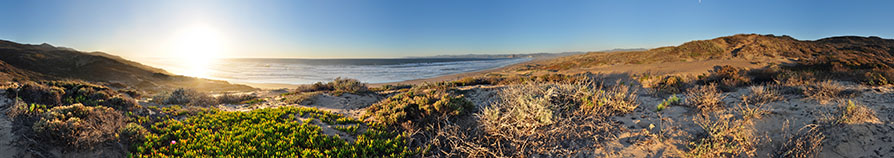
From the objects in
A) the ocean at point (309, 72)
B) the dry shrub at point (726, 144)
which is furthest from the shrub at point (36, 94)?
the ocean at point (309, 72)

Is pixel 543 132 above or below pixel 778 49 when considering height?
below

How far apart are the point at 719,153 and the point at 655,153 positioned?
0.62 metres

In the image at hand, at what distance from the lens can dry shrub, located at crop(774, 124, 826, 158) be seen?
3549 millimetres

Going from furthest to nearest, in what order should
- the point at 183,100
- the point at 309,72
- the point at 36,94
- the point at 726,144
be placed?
1. the point at 309,72
2. the point at 183,100
3. the point at 36,94
4. the point at 726,144

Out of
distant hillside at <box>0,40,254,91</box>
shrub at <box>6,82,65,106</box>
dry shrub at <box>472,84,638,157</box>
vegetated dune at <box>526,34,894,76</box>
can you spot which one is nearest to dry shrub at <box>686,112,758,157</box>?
dry shrub at <box>472,84,638,157</box>

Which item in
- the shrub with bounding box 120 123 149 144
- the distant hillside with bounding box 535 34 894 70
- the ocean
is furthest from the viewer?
the ocean

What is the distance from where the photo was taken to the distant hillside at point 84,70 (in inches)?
749

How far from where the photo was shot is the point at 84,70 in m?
22.2

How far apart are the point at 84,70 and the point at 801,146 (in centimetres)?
3551

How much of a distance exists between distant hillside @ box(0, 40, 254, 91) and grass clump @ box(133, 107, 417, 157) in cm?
1771

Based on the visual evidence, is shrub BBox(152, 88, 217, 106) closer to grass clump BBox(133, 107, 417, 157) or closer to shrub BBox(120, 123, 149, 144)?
grass clump BBox(133, 107, 417, 157)

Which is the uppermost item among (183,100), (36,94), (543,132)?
(36,94)

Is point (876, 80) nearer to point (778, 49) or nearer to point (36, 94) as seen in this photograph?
point (36, 94)

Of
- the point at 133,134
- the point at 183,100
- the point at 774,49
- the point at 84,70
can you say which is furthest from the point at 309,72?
the point at 774,49
